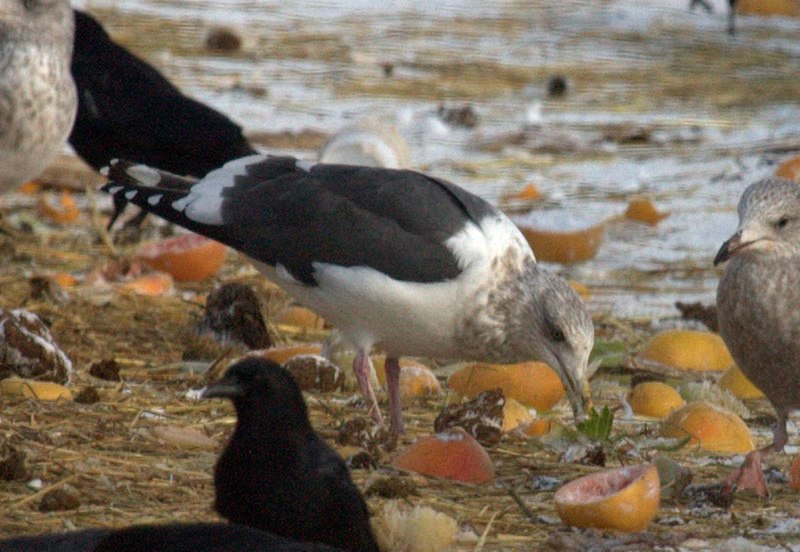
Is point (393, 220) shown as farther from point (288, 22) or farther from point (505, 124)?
point (288, 22)

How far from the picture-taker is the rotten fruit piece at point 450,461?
14.3 ft

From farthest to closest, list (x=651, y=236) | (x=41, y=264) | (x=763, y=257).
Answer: (x=651, y=236) → (x=41, y=264) → (x=763, y=257)

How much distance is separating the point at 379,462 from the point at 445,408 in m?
0.50

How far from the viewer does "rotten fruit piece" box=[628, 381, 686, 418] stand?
17.6 feet

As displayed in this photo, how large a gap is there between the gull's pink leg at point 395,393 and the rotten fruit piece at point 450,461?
0.41 meters

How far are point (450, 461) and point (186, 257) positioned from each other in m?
2.98

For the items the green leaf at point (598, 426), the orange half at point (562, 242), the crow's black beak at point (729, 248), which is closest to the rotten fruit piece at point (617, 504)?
the green leaf at point (598, 426)

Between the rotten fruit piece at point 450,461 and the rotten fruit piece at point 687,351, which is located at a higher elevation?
the rotten fruit piece at point 450,461

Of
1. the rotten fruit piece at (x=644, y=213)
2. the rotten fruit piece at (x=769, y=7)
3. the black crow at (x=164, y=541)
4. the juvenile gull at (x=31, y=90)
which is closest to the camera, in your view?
the black crow at (x=164, y=541)

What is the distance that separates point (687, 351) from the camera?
6027 millimetres

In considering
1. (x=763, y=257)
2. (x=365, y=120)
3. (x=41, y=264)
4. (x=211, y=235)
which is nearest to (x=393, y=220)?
(x=211, y=235)

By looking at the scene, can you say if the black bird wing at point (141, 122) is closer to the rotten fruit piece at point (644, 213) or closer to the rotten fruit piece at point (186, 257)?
the rotten fruit piece at point (186, 257)

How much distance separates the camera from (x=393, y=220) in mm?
5090

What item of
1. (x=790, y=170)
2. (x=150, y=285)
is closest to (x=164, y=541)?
(x=150, y=285)
